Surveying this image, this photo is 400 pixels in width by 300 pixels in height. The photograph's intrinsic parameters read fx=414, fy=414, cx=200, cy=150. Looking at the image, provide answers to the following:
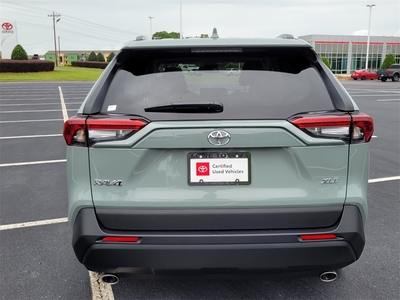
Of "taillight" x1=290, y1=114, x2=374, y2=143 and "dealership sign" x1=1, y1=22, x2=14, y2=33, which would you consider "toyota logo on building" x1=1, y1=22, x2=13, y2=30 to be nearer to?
"dealership sign" x1=1, y1=22, x2=14, y2=33

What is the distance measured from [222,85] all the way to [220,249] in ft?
3.44

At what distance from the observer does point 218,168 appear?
7.47 ft

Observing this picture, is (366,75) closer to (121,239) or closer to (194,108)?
(194,108)

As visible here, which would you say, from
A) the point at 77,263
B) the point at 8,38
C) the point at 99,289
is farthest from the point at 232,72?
the point at 8,38

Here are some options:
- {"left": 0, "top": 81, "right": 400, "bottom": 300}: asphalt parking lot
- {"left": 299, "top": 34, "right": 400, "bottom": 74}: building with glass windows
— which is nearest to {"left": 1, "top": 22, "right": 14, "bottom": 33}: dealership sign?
{"left": 299, "top": 34, "right": 400, "bottom": 74}: building with glass windows

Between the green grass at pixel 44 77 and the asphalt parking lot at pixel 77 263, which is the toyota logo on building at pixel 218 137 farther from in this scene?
the green grass at pixel 44 77

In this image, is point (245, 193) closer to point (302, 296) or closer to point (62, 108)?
point (302, 296)

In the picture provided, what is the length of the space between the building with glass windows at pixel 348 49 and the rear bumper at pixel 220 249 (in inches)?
2690

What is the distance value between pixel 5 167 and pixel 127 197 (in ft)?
16.9

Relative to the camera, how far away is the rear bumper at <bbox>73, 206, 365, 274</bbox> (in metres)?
2.26

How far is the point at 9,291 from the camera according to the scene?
3037mm

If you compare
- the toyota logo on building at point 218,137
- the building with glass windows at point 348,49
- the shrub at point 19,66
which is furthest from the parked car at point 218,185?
the building with glass windows at point 348,49

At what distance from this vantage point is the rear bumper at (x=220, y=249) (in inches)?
89.1

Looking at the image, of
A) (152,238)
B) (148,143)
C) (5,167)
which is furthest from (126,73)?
(5,167)
